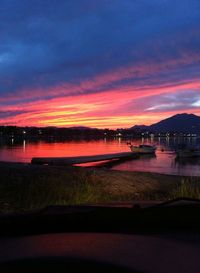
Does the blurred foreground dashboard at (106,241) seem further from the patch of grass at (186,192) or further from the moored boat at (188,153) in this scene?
the moored boat at (188,153)

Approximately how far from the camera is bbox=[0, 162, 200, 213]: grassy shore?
11.7 meters

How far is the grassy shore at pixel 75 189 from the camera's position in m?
11.7

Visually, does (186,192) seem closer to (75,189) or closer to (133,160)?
(75,189)

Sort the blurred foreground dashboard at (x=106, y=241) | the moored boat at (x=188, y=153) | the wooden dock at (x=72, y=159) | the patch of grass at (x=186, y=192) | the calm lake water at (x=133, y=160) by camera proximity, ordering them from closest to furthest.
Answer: the blurred foreground dashboard at (x=106, y=241) → the patch of grass at (x=186, y=192) → the wooden dock at (x=72, y=159) → the calm lake water at (x=133, y=160) → the moored boat at (x=188, y=153)

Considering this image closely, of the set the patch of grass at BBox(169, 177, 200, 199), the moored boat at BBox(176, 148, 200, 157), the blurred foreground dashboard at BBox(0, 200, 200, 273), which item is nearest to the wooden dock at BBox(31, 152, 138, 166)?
the moored boat at BBox(176, 148, 200, 157)

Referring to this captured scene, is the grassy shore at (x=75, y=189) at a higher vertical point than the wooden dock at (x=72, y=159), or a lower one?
higher

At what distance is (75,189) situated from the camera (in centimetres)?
1391

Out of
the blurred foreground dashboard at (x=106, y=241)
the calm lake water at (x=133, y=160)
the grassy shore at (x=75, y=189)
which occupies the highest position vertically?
the blurred foreground dashboard at (x=106, y=241)

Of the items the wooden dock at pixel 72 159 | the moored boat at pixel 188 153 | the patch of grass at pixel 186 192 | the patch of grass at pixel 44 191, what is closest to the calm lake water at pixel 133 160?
Result: the wooden dock at pixel 72 159

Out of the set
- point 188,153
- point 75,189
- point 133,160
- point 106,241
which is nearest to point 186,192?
point 75,189

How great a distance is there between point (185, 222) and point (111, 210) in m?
0.45

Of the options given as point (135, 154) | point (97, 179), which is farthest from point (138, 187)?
point (135, 154)

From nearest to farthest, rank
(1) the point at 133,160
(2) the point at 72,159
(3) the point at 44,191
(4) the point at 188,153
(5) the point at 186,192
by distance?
(5) the point at 186,192, (3) the point at 44,191, (2) the point at 72,159, (1) the point at 133,160, (4) the point at 188,153

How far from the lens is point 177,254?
6.95 feet
